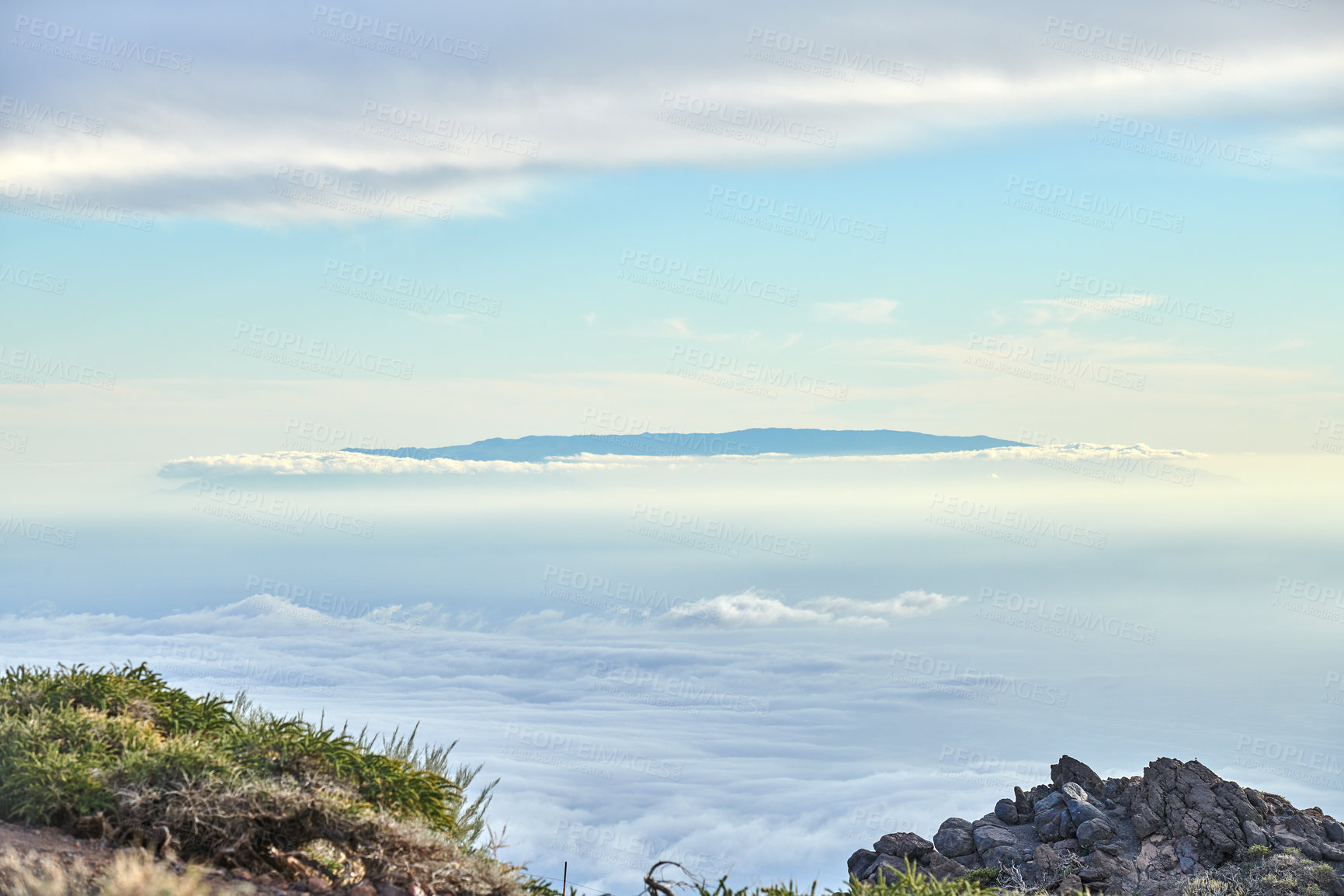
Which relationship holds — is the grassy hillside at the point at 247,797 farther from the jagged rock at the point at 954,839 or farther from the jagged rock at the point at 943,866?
the jagged rock at the point at 954,839

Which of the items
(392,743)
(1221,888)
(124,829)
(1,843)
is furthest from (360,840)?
(1221,888)

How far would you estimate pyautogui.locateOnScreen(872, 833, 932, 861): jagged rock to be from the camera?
14273mm

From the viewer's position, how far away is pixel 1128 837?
539 inches

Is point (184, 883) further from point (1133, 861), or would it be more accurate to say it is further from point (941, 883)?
point (1133, 861)

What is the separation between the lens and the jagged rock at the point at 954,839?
46.6 ft

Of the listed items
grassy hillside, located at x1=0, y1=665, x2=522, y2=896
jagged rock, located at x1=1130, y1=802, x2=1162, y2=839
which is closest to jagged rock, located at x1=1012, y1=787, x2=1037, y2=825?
jagged rock, located at x1=1130, y1=802, x2=1162, y2=839

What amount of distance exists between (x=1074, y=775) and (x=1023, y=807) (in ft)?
3.55

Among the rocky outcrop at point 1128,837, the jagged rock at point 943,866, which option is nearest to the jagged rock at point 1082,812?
the rocky outcrop at point 1128,837

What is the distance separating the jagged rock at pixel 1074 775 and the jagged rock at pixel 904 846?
2.66 m

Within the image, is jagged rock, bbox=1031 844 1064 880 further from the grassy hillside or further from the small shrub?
the grassy hillside

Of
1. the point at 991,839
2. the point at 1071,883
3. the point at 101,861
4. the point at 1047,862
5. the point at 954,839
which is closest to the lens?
the point at 101,861

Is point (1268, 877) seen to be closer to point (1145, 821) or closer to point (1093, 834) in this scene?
point (1145, 821)

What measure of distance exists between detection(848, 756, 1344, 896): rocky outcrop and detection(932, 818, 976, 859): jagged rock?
0.02m

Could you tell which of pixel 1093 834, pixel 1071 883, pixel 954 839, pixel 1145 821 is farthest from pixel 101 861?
pixel 1145 821
